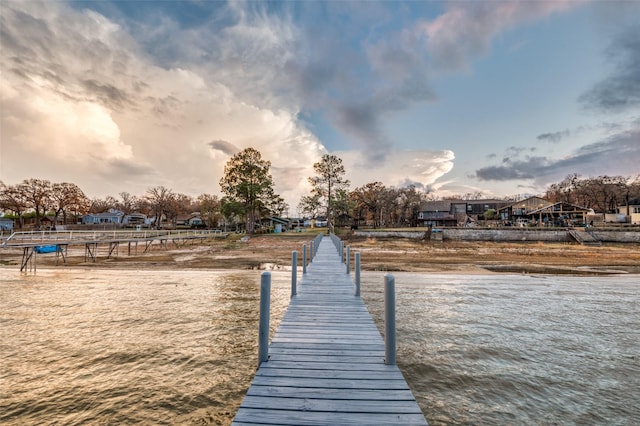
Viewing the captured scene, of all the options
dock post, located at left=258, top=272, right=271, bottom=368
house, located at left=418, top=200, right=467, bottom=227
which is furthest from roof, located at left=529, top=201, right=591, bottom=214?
dock post, located at left=258, top=272, right=271, bottom=368

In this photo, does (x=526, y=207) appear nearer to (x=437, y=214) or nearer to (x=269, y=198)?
(x=437, y=214)

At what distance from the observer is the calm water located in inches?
180

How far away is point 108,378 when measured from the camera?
5.44m

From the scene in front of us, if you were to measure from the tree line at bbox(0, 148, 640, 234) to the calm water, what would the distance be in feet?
131

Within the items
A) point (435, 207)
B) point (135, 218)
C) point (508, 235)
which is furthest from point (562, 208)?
point (135, 218)

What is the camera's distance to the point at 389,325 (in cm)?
464

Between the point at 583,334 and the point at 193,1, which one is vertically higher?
the point at 193,1

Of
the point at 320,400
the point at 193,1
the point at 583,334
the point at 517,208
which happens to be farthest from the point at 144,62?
the point at 517,208

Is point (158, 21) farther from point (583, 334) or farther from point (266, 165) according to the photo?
point (266, 165)

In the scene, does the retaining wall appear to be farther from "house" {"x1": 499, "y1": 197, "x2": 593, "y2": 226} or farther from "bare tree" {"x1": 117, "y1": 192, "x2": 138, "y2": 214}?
"bare tree" {"x1": 117, "y1": 192, "x2": 138, "y2": 214}

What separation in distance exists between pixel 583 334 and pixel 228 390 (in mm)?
9086

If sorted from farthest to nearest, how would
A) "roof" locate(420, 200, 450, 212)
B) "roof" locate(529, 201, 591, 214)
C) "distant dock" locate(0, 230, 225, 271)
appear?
1. "roof" locate(420, 200, 450, 212)
2. "roof" locate(529, 201, 591, 214)
3. "distant dock" locate(0, 230, 225, 271)

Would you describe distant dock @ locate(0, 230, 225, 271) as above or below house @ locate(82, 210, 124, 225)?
below

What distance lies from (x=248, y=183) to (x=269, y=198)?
4.59 metres
